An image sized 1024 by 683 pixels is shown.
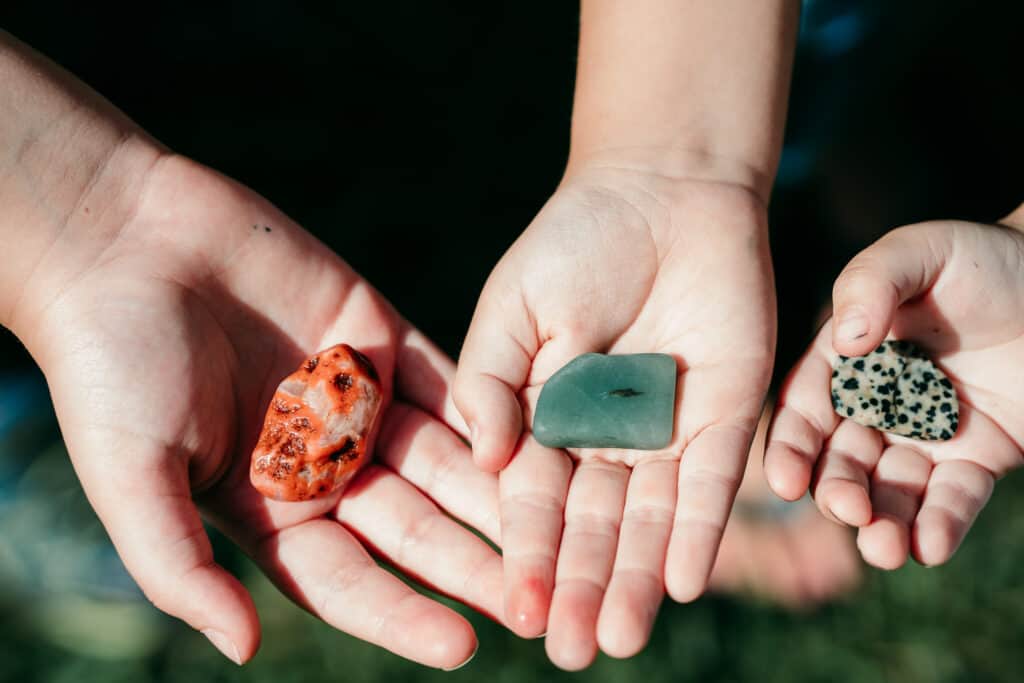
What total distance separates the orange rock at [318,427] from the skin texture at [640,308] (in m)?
0.27

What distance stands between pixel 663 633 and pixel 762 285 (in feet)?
4.52

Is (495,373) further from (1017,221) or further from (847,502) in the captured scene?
(1017,221)

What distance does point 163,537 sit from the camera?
1571mm

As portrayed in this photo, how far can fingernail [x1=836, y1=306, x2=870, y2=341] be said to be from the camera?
1593mm

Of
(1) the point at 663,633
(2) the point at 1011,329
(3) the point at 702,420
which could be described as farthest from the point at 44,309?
(2) the point at 1011,329

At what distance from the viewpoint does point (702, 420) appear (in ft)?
5.82

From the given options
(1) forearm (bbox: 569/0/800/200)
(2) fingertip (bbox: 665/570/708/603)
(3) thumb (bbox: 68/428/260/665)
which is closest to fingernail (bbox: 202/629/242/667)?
(3) thumb (bbox: 68/428/260/665)

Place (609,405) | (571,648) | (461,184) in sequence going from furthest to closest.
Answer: (461,184)
(609,405)
(571,648)

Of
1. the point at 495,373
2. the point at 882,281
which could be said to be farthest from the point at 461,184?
the point at 882,281

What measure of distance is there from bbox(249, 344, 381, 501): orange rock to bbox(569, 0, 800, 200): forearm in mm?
947

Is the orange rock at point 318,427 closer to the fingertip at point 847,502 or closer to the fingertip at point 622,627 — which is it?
the fingertip at point 622,627

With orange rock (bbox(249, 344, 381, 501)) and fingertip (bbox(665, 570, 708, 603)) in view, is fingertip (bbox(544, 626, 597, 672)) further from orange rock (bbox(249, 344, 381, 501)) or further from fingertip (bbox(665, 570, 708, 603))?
orange rock (bbox(249, 344, 381, 501))

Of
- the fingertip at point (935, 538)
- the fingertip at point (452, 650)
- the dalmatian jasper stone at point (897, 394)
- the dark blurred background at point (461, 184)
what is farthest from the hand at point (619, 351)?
the dark blurred background at point (461, 184)

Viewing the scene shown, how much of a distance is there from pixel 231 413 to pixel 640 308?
1065 mm
